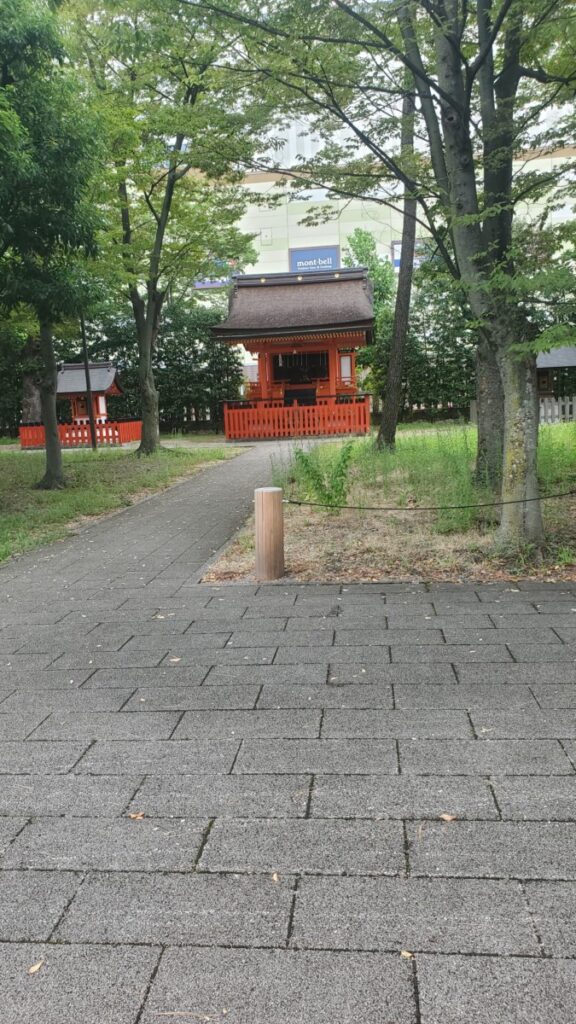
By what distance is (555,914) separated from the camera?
198 cm

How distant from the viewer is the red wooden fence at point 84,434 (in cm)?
→ 2223

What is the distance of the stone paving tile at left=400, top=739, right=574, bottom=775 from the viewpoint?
2.78 metres

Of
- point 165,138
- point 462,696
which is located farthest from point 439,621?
point 165,138

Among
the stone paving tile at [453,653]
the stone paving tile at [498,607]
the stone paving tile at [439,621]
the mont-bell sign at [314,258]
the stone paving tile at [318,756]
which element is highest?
the mont-bell sign at [314,258]

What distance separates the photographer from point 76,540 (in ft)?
27.7

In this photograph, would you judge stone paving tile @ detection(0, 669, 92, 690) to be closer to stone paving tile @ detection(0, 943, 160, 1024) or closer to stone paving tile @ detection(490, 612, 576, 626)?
stone paving tile @ detection(0, 943, 160, 1024)

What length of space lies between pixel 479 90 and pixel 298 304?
1858 cm

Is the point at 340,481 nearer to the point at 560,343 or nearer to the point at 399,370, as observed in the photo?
the point at 560,343

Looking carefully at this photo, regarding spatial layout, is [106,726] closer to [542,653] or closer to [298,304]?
[542,653]

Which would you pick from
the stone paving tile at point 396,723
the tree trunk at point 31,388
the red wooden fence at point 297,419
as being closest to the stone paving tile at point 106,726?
the stone paving tile at point 396,723

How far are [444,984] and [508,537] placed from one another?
4.52 metres

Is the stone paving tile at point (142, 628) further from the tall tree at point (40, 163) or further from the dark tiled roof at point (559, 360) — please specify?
the dark tiled roof at point (559, 360)

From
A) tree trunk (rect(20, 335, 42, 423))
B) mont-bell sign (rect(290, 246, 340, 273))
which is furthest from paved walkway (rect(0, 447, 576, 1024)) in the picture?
mont-bell sign (rect(290, 246, 340, 273))

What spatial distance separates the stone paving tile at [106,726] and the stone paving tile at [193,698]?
0.33ft
